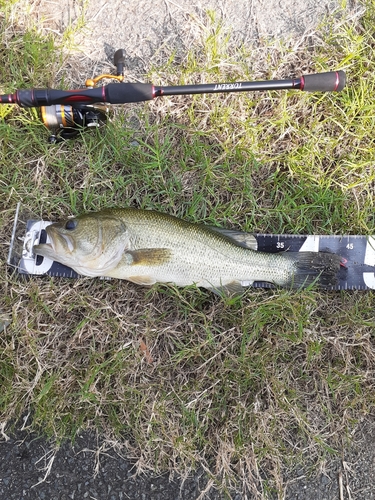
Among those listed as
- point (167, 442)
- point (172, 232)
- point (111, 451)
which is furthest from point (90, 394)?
point (172, 232)

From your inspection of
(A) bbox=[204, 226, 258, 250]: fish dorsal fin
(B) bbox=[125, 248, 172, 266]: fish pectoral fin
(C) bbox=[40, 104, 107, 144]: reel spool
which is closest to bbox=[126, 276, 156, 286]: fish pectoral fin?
(B) bbox=[125, 248, 172, 266]: fish pectoral fin

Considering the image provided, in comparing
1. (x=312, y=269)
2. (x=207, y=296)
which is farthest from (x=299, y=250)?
(x=207, y=296)

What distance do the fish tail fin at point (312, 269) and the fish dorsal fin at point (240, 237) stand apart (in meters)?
0.26

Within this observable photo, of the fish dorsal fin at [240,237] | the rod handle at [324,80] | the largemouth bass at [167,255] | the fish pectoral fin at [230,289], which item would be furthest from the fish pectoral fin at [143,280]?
the rod handle at [324,80]

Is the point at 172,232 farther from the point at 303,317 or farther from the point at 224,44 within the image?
the point at 224,44

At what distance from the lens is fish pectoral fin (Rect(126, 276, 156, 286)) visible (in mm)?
2934

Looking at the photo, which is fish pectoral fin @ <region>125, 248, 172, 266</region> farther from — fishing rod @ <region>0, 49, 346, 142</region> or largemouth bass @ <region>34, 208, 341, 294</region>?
fishing rod @ <region>0, 49, 346, 142</region>

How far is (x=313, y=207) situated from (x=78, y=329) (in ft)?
6.74

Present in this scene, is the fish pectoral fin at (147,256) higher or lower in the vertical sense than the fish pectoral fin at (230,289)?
higher

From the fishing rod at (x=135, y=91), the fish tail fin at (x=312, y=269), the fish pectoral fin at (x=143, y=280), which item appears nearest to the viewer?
the fishing rod at (x=135, y=91)

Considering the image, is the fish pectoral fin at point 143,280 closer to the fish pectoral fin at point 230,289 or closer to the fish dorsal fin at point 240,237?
the fish pectoral fin at point 230,289

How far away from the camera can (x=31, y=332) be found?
3092 millimetres

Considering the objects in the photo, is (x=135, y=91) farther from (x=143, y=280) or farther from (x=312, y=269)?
(x=312, y=269)

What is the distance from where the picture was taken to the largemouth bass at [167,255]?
2.82 m
